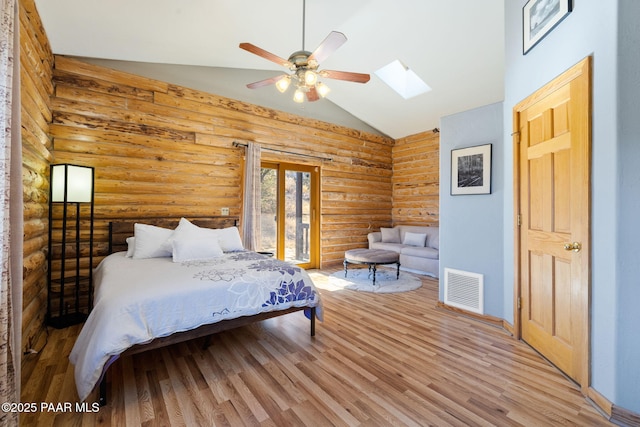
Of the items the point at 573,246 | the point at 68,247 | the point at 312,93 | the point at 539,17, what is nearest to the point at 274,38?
the point at 312,93

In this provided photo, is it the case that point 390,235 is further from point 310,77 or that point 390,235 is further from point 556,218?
point 310,77

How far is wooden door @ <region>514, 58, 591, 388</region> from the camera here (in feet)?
6.20

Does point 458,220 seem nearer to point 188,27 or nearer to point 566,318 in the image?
point 566,318

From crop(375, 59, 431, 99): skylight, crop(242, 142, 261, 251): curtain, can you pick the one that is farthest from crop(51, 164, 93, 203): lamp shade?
crop(375, 59, 431, 99): skylight

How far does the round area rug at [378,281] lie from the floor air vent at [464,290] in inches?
36.1

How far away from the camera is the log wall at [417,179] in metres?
6.19

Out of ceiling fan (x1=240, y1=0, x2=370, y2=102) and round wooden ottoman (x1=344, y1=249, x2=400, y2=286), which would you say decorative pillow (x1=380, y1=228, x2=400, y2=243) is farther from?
ceiling fan (x1=240, y1=0, x2=370, y2=102)

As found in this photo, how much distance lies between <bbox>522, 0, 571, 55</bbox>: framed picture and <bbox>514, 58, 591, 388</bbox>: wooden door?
0.45 meters

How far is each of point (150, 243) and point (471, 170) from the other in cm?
374

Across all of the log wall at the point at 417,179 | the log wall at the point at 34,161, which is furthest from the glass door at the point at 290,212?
the log wall at the point at 34,161

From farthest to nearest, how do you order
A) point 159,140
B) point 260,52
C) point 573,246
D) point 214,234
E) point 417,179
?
1. point 417,179
2. point 159,140
3. point 214,234
4. point 260,52
5. point 573,246

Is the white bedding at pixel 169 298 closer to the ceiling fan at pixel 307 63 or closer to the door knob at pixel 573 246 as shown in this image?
the ceiling fan at pixel 307 63

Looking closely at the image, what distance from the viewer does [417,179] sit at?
654 cm

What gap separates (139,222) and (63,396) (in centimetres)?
232
